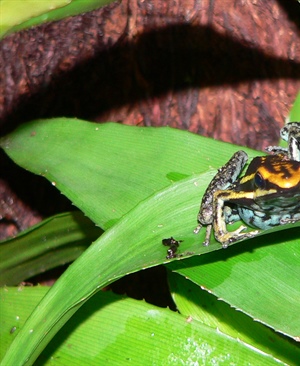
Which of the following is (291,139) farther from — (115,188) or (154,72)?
(154,72)

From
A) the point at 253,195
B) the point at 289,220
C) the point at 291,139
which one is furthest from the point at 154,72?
the point at 289,220

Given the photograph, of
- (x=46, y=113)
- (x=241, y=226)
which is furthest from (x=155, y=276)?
(x=241, y=226)

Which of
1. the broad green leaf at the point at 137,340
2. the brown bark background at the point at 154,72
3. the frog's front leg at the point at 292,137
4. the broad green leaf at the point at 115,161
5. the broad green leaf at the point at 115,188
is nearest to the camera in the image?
the broad green leaf at the point at 115,188

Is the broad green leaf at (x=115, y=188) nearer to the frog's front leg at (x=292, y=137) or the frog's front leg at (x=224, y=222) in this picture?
the frog's front leg at (x=224, y=222)

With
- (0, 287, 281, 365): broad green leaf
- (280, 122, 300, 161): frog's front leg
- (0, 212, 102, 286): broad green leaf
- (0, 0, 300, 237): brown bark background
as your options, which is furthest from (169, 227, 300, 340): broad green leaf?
(0, 0, 300, 237): brown bark background

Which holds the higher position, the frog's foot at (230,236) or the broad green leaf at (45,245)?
the frog's foot at (230,236)

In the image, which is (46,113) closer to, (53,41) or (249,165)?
(53,41)

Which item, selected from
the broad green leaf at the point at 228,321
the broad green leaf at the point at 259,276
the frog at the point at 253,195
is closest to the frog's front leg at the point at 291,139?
the frog at the point at 253,195
